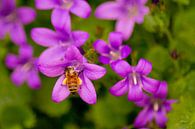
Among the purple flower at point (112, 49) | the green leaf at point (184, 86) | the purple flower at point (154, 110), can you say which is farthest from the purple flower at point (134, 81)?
the green leaf at point (184, 86)

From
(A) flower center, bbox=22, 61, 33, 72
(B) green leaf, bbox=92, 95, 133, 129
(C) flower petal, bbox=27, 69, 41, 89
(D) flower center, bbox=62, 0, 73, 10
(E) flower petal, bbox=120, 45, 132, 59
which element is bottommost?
(B) green leaf, bbox=92, 95, 133, 129

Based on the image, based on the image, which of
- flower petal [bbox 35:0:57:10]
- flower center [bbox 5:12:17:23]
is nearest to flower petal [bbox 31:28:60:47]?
flower petal [bbox 35:0:57:10]

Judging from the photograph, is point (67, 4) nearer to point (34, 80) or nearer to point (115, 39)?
point (115, 39)

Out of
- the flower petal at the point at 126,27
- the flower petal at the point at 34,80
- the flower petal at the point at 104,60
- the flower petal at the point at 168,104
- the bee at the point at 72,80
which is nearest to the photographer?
the bee at the point at 72,80

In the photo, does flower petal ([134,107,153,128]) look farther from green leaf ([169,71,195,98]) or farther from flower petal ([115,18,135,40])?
flower petal ([115,18,135,40])

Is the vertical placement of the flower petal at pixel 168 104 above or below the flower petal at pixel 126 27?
below

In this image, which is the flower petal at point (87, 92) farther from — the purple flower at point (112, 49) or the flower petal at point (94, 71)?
the purple flower at point (112, 49)

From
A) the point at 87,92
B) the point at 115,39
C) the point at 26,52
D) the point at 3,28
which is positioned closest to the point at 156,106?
the point at 115,39
